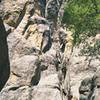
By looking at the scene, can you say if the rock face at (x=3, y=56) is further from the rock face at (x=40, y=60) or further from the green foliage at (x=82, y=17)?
the green foliage at (x=82, y=17)

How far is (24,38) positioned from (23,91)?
9.32 meters

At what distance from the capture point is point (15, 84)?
2988 cm

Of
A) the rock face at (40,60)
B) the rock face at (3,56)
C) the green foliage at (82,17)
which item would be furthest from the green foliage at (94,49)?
the rock face at (3,56)

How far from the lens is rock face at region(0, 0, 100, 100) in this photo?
28.8 m

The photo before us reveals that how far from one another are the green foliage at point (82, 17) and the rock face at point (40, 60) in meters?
2.71

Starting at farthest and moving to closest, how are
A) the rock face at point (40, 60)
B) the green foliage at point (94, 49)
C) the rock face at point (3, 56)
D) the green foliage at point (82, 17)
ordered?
the green foliage at point (82, 17), the green foliage at point (94, 49), the rock face at point (40, 60), the rock face at point (3, 56)

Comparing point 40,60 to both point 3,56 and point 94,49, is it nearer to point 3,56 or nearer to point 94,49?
point 94,49

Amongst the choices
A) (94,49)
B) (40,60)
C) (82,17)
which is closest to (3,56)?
(94,49)

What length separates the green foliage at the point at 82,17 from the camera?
31427 millimetres

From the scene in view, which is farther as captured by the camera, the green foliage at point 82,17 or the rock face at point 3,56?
the green foliage at point 82,17

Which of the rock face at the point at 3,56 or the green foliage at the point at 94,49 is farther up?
the rock face at the point at 3,56

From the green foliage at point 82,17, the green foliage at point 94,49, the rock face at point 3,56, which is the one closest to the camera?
the rock face at point 3,56

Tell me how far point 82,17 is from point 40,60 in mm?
6473

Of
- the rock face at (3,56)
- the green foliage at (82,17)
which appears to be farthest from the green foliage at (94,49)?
the rock face at (3,56)
